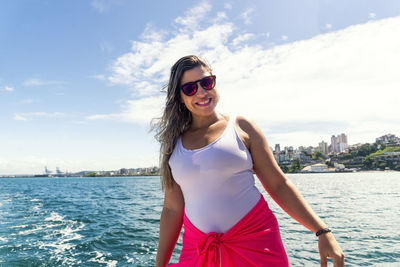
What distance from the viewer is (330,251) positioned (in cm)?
127

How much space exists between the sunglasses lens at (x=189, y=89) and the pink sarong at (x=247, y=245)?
79 cm

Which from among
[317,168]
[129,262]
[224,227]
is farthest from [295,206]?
[317,168]

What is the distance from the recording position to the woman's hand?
4.04 ft

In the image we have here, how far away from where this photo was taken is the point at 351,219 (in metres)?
11.5

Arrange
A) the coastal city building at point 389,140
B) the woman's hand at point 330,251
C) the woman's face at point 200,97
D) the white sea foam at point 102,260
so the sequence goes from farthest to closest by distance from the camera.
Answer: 1. the coastal city building at point 389,140
2. the white sea foam at point 102,260
3. the woman's face at point 200,97
4. the woman's hand at point 330,251

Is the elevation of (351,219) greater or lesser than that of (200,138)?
lesser

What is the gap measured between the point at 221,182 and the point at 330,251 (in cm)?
60

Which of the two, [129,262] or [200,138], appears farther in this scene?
[129,262]

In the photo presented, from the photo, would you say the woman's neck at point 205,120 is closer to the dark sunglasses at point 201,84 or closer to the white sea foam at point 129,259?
the dark sunglasses at point 201,84

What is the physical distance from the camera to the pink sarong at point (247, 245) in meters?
1.41

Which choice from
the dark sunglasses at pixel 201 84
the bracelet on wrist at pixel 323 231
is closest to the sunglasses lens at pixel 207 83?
the dark sunglasses at pixel 201 84

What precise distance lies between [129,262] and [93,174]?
629 ft

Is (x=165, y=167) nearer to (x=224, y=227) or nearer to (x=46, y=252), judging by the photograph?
(x=224, y=227)

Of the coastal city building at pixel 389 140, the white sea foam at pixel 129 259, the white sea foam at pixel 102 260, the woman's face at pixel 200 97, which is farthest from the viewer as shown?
the coastal city building at pixel 389 140
